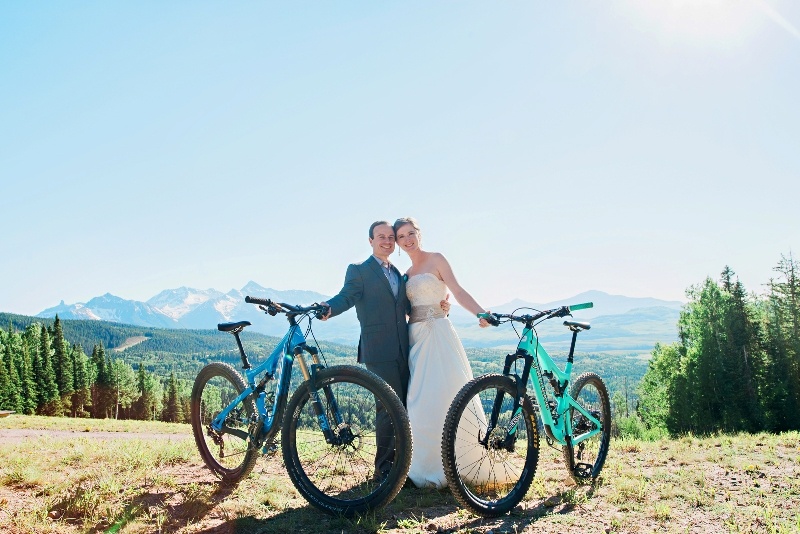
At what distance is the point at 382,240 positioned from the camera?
7199 millimetres

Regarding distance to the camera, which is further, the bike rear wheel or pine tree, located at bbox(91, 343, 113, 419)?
pine tree, located at bbox(91, 343, 113, 419)

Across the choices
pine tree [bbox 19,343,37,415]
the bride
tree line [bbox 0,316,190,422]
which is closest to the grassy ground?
the bride

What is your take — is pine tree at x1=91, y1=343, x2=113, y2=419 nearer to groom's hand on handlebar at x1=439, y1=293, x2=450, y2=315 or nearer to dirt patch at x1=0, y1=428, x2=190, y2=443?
dirt patch at x1=0, y1=428, x2=190, y2=443

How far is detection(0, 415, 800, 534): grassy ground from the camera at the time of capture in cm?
504

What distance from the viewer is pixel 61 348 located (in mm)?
62969

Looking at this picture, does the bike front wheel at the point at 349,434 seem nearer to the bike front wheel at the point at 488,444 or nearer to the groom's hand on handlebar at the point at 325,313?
the bike front wheel at the point at 488,444

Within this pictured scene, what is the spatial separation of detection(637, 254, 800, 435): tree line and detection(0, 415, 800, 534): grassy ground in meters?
32.3

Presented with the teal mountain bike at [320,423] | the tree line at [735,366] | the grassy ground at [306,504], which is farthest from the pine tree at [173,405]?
the teal mountain bike at [320,423]

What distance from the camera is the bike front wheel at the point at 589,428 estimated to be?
22.1ft

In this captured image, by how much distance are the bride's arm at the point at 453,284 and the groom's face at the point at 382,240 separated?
Result: 2.38 feet

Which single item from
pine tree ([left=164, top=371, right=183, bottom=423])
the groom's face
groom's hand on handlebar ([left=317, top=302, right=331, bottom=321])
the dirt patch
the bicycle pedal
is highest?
the groom's face

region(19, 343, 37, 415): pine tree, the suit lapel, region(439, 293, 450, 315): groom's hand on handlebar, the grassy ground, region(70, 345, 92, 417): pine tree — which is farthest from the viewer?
region(70, 345, 92, 417): pine tree

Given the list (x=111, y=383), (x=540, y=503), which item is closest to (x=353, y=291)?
(x=540, y=503)

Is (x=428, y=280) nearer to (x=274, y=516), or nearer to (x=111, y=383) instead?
(x=274, y=516)
